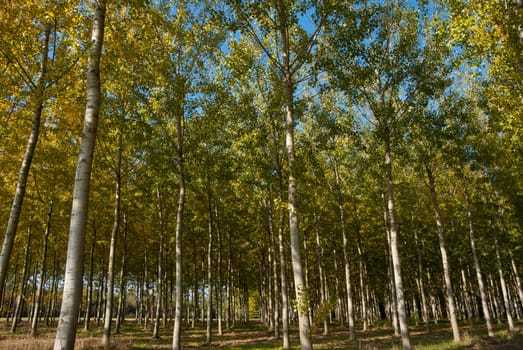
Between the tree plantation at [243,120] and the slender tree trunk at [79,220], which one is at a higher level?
the tree plantation at [243,120]

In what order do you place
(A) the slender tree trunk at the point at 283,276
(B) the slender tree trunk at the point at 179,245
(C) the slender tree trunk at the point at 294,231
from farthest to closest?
(A) the slender tree trunk at the point at 283,276 < (B) the slender tree trunk at the point at 179,245 < (C) the slender tree trunk at the point at 294,231

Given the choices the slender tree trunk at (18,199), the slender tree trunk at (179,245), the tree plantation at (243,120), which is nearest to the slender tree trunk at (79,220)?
Answer: the tree plantation at (243,120)

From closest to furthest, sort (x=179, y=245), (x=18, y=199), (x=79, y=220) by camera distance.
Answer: (x=79, y=220)
(x=18, y=199)
(x=179, y=245)

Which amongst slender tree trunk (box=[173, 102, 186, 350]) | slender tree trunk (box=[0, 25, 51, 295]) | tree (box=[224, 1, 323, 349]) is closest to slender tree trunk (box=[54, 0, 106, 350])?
slender tree trunk (box=[0, 25, 51, 295])

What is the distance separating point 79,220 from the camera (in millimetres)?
5918

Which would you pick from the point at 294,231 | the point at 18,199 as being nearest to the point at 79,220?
the point at 18,199

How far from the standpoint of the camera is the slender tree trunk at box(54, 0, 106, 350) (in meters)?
5.37

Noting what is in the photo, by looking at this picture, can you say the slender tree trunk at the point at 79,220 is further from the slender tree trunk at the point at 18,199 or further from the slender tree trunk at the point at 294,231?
the slender tree trunk at the point at 294,231

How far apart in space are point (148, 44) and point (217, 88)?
3.68m

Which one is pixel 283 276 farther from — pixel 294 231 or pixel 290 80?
pixel 290 80

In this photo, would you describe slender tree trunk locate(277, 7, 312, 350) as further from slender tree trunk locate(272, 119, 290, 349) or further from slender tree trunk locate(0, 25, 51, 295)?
slender tree trunk locate(0, 25, 51, 295)

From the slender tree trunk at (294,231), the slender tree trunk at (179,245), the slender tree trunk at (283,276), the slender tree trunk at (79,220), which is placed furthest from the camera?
the slender tree trunk at (283,276)

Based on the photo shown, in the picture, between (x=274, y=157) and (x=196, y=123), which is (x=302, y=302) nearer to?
(x=196, y=123)

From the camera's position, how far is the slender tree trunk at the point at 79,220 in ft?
17.6
